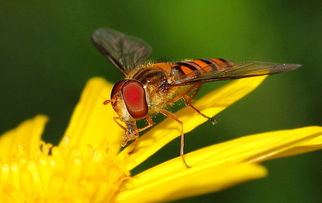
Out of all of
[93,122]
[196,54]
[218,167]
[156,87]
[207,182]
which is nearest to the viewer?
[207,182]

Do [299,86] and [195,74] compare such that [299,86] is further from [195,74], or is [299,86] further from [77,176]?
[77,176]

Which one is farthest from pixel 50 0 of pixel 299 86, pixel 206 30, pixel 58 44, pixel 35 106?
pixel 299 86

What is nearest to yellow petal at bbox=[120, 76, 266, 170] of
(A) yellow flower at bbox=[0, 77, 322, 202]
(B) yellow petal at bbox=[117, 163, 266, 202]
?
(A) yellow flower at bbox=[0, 77, 322, 202]

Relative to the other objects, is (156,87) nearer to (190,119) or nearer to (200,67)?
(200,67)

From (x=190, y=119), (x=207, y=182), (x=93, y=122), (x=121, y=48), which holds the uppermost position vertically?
(x=121, y=48)

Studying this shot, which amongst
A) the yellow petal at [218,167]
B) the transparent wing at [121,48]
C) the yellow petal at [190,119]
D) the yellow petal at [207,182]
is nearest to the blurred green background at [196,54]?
the transparent wing at [121,48]

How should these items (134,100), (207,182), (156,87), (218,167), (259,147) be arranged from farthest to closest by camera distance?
(156,87), (134,100), (259,147), (218,167), (207,182)

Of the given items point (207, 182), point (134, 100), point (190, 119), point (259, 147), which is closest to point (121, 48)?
point (190, 119)

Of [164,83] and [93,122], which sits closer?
[164,83]
